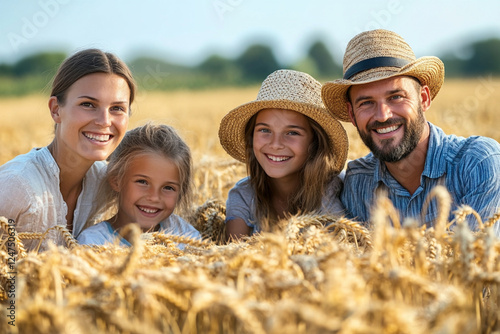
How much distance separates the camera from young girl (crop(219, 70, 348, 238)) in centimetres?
323

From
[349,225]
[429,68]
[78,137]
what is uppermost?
[429,68]

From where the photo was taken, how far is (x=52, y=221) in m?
2.92

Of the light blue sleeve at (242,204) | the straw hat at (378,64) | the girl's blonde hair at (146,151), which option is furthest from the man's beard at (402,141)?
the girl's blonde hair at (146,151)

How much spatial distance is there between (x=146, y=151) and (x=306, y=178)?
3.38ft

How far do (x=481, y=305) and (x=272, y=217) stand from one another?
1.97 m

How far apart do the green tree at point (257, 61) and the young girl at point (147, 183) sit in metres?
63.7

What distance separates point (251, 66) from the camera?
69625 millimetres

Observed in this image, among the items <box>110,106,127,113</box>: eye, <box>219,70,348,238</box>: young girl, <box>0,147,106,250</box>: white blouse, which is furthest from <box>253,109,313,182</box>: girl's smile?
<box>0,147,106,250</box>: white blouse

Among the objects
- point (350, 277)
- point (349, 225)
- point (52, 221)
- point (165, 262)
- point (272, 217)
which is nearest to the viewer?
point (350, 277)

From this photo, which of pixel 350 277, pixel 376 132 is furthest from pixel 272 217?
pixel 350 277

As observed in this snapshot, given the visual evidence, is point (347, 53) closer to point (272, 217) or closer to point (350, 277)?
point (272, 217)

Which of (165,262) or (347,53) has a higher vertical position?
(347,53)

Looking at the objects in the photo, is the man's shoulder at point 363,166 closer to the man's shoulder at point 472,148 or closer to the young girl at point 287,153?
the young girl at point 287,153

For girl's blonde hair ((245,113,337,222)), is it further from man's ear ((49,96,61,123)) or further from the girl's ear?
man's ear ((49,96,61,123))
